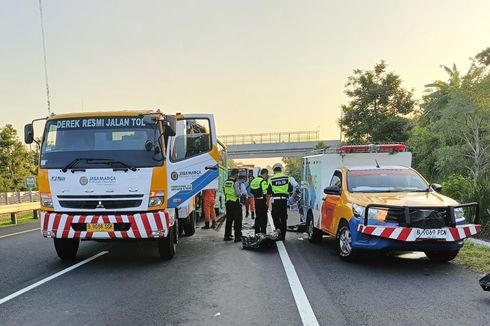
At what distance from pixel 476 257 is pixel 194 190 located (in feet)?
18.3

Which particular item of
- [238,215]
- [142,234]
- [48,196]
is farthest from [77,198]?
[238,215]

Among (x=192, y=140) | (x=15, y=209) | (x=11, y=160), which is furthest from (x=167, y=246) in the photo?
(x=11, y=160)

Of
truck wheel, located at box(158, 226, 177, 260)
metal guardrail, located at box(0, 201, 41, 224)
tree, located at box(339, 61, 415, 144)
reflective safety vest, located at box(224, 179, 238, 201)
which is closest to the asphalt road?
truck wheel, located at box(158, 226, 177, 260)

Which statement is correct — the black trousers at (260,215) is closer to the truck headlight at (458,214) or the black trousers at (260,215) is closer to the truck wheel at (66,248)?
the truck wheel at (66,248)

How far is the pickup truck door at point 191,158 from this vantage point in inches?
364

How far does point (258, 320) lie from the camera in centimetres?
528

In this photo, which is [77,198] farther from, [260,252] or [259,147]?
[259,147]

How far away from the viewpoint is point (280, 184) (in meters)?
11.5

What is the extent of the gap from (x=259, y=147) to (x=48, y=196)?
4805 cm

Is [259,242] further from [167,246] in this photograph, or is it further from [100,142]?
[100,142]

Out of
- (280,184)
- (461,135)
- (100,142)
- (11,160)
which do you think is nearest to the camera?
(100,142)

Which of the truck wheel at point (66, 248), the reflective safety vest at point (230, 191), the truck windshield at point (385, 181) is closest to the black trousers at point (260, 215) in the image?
the reflective safety vest at point (230, 191)

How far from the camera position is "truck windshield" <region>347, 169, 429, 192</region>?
9148mm

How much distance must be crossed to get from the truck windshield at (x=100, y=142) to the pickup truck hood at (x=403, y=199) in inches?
144
